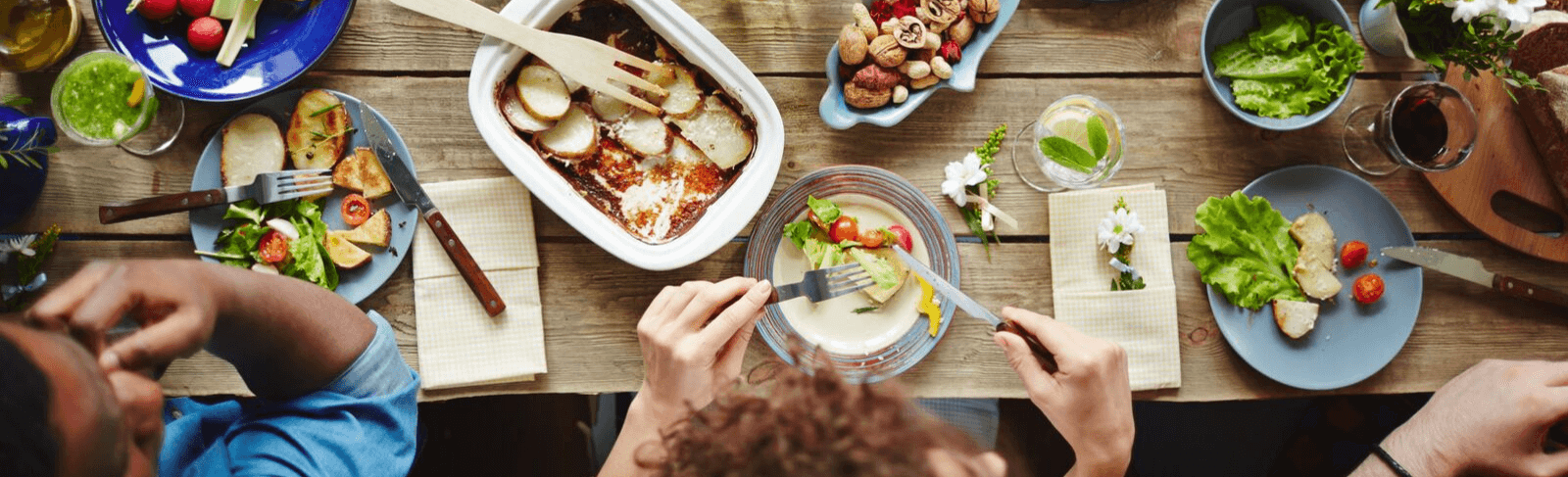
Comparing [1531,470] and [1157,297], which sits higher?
[1157,297]

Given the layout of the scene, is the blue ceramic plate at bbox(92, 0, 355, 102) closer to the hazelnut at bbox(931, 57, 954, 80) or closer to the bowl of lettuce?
the hazelnut at bbox(931, 57, 954, 80)

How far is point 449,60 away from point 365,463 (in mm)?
838

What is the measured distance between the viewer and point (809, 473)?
1.08 meters

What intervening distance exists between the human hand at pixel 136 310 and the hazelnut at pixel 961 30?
1.37m

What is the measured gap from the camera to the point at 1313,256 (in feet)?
5.85

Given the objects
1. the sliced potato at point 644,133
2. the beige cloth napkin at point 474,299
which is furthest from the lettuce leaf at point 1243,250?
the beige cloth napkin at point 474,299

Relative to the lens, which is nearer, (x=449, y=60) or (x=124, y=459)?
(x=124, y=459)

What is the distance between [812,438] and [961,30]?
0.93 metres

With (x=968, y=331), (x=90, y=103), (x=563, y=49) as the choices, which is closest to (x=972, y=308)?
(x=968, y=331)

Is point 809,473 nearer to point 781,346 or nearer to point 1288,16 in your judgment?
point 781,346

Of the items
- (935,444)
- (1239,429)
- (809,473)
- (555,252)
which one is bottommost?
(1239,429)

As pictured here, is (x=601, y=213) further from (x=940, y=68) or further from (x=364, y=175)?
(x=940, y=68)

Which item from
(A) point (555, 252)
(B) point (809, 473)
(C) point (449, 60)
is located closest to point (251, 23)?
(C) point (449, 60)

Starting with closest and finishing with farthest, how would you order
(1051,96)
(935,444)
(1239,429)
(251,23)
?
1. (935,444)
2. (251,23)
3. (1051,96)
4. (1239,429)
